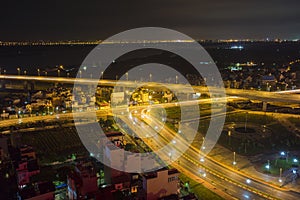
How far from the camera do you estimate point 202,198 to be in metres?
6.49

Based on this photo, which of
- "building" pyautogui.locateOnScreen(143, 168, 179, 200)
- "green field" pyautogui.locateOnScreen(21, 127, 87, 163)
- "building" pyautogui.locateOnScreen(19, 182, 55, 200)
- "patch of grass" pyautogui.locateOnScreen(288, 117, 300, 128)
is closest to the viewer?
"building" pyautogui.locateOnScreen(19, 182, 55, 200)

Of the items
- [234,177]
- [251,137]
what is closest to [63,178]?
[234,177]

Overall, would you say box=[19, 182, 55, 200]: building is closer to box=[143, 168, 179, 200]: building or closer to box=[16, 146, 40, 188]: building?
box=[16, 146, 40, 188]: building

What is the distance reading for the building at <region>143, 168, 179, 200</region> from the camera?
5914mm

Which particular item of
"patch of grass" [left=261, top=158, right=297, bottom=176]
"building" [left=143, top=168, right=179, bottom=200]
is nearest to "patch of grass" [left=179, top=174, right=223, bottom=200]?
"building" [left=143, top=168, right=179, bottom=200]

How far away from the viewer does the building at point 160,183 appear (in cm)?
591

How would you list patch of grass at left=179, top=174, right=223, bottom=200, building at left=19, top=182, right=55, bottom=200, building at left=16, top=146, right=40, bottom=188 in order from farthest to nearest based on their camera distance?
building at left=16, top=146, right=40, bottom=188
patch of grass at left=179, top=174, right=223, bottom=200
building at left=19, top=182, right=55, bottom=200

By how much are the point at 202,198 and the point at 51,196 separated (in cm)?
313

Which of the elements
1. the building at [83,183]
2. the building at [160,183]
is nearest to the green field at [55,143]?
the building at [83,183]

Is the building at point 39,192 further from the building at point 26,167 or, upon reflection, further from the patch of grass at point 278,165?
the patch of grass at point 278,165

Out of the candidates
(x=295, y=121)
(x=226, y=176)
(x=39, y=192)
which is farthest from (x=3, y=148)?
(x=295, y=121)

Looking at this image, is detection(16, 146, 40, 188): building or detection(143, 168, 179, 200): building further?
detection(16, 146, 40, 188): building

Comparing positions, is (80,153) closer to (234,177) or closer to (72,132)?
(72,132)

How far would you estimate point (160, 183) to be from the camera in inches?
238
